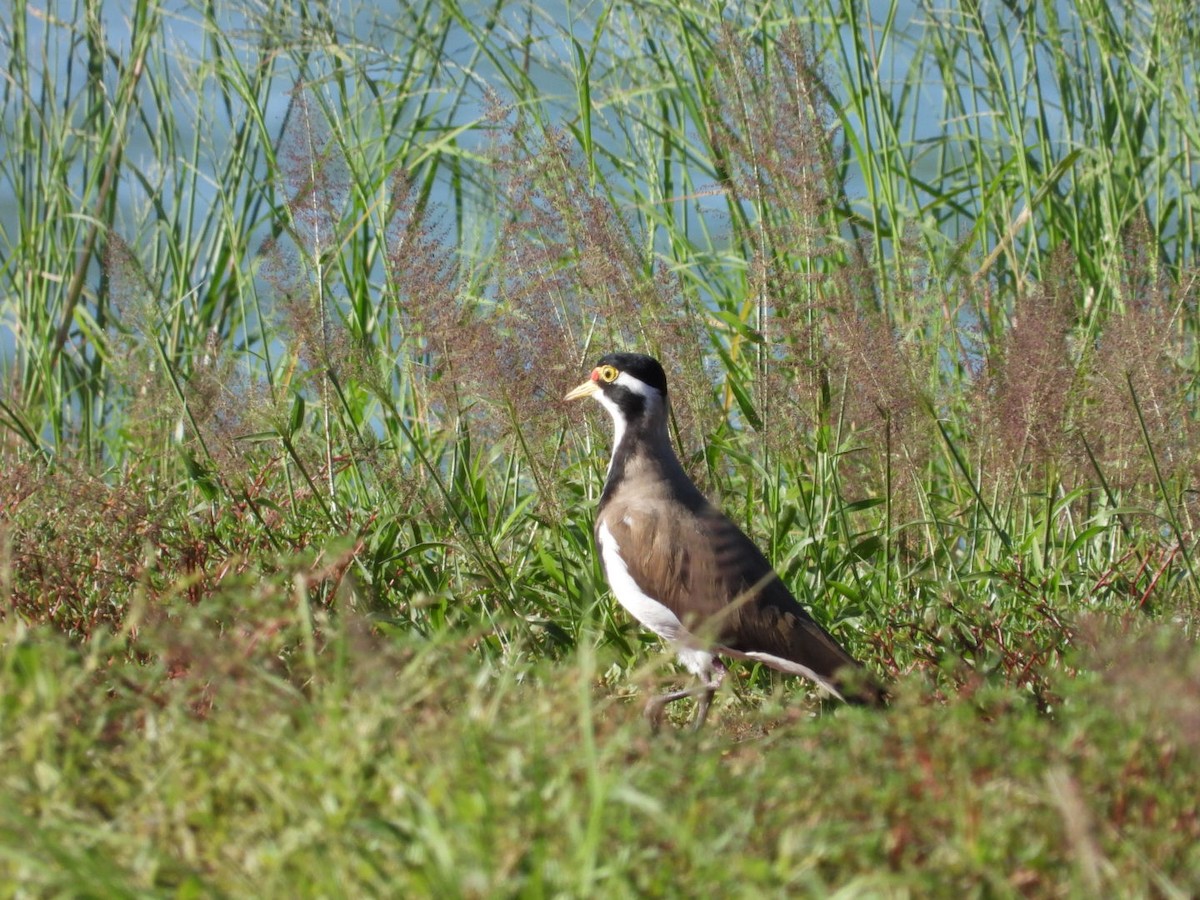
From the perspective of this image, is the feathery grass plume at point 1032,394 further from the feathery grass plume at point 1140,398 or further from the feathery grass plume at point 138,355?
the feathery grass plume at point 138,355

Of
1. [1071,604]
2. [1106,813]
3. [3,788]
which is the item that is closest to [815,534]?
[1071,604]

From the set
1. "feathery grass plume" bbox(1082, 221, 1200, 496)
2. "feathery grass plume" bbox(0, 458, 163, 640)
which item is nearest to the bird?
"feathery grass plume" bbox(1082, 221, 1200, 496)

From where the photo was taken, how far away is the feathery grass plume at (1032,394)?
156 inches

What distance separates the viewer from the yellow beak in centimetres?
427

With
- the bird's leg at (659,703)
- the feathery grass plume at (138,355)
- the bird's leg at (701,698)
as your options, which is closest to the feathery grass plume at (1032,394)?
the bird's leg at (701,698)

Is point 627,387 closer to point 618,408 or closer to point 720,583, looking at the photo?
point 618,408

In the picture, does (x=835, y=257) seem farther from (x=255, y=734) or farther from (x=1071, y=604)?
(x=255, y=734)

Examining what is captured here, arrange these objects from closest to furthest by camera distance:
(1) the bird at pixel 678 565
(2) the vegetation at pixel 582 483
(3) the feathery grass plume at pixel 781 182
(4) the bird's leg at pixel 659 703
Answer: (2) the vegetation at pixel 582 483
(4) the bird's leg at pixel 659 703
(1) the bird at pixel 678 565
(3) the feathery grass plume at pixel 781 182

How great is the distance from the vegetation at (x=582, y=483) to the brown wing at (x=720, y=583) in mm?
176

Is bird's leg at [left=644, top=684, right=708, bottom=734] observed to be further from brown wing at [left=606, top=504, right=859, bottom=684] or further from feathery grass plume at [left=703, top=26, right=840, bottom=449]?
feathery grass plume at [left=703, top=26, right=840, bottom=449]

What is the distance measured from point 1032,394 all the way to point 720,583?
903 millimetres

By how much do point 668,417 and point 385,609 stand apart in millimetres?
989

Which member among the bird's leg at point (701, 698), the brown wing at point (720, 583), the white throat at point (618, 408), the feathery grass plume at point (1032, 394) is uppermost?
the feathery grass plume at point (1032, 394)

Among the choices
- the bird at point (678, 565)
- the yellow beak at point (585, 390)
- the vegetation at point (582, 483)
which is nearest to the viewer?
the vegetation at point (582, 483)
